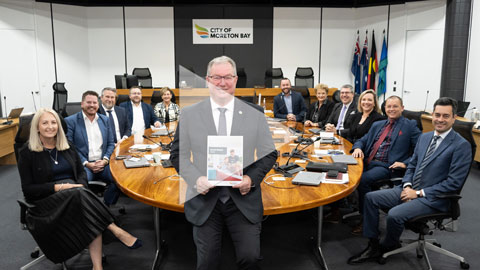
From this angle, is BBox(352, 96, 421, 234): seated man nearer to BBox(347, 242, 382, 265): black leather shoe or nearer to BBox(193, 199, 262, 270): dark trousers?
BBox(347, 242, 382, 265): black leather shoe

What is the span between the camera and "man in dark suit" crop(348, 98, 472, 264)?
2682mm

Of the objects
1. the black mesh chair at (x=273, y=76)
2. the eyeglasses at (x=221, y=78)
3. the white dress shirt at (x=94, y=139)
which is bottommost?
the white dress shirt at (x=94, y=139)

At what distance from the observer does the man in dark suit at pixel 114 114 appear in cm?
459

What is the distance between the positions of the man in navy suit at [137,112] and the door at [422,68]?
599cm

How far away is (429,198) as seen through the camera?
2725 millimetres

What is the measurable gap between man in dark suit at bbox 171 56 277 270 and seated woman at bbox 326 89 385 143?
8.21ft

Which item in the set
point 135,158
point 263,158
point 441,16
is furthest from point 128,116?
point 441,16

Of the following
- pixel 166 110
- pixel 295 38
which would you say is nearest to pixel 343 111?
pixel 166 110

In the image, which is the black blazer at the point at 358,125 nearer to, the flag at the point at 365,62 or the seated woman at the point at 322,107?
the seated woman at the point at 322,107

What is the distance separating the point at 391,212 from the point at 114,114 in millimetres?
3368

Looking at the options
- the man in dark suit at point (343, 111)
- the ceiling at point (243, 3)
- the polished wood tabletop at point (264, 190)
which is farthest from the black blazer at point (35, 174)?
the ceiling at point (243, 3)

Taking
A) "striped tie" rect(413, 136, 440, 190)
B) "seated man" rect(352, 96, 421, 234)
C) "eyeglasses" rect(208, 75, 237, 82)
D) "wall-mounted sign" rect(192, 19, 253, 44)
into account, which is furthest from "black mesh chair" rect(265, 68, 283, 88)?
"eyeglasses" rect(208, 75, 237, 82)

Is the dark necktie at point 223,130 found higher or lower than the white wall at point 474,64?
lower

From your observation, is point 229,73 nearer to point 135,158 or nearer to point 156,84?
point 135,158
